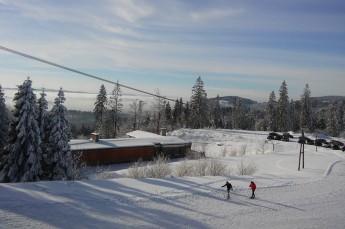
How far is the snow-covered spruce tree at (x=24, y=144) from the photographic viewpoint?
30828 millimetres

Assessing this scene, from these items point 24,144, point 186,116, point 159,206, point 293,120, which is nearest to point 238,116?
point 293,120

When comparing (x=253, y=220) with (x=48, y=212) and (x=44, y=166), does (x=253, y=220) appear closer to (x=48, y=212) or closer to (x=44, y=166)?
(x=48, y=212)

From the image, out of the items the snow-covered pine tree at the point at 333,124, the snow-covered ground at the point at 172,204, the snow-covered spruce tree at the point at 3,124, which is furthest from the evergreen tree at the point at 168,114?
the snow-covered ground at the point at 172,204

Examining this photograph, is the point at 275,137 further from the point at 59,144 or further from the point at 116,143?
the point at 59,144

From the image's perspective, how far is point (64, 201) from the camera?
56.5 feet

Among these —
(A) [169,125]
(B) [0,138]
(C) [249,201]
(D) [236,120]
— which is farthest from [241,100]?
(C) [249,201]

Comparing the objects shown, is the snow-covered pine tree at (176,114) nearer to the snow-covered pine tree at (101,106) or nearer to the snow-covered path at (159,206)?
the snow-covered pine tree at (101,106)

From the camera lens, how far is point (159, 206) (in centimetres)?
1817

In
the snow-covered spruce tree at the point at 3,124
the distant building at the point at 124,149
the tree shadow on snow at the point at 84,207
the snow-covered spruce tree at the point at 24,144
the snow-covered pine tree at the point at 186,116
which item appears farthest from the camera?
the snow-covered pine tree at the point at 186,116

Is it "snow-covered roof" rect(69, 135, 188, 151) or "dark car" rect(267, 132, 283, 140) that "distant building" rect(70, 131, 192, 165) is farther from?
"dark car" rect(267, 132, 283, 140)

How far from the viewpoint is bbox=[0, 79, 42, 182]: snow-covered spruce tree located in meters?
30.8

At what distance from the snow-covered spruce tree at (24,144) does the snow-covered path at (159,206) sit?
1158cm

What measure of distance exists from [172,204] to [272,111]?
8741 cm

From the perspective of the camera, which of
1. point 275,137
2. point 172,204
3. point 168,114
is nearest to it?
point 172,204
